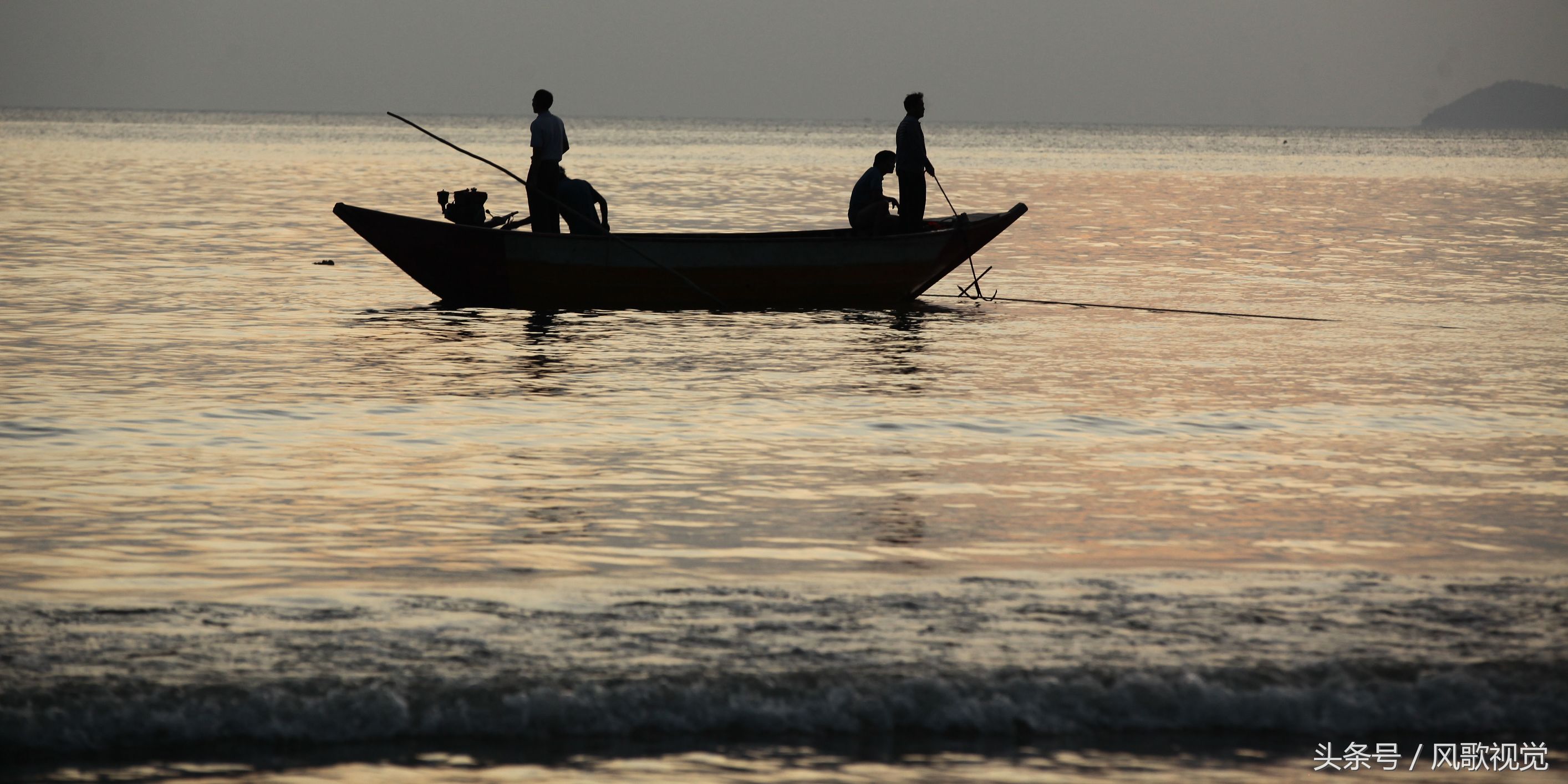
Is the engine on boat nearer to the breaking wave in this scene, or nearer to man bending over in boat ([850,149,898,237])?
man bending over in boat ([850,149,898,237])

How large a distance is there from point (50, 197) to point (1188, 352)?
3012 centimetres

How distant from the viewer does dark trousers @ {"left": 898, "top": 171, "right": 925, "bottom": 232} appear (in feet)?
57.1

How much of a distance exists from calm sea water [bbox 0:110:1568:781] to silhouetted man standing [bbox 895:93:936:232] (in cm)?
110

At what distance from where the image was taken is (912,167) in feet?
56.1

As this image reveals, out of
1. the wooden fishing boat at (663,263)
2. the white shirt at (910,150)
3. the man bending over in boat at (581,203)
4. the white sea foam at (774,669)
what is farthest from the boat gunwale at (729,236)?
the white sea foam at (774,669)

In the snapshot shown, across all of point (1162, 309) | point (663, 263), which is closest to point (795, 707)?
point (663, 263)

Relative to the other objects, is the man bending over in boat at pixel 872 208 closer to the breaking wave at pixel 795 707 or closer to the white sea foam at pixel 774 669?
the white sea foam at pixel 774 669

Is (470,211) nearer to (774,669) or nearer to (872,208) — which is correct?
(872,208)

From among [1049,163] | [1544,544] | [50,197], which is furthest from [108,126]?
[1544,544]

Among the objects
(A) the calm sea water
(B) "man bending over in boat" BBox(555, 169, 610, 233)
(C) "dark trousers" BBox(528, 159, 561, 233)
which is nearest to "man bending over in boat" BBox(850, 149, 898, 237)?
(A) the calm sea water

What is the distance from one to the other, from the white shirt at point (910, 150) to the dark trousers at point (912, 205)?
0.52ft

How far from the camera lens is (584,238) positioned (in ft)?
54.1

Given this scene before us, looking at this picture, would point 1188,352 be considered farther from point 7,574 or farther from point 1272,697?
point 7,574

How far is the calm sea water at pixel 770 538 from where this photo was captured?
509cm
